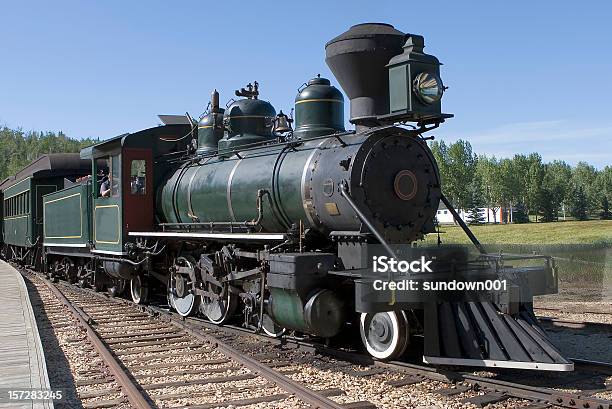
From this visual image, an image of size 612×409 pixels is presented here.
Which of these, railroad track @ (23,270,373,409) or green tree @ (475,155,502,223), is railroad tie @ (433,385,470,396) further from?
green tree @ (475,155,502,223)

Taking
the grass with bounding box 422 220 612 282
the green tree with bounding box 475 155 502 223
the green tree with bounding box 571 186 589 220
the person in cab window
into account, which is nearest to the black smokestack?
the grass with bounding box 422 220 612 282

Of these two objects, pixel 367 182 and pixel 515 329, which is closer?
pixel 515 329

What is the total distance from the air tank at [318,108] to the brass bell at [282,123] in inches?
37.2

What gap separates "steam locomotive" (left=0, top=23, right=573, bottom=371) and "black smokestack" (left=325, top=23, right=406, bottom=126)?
0.7 inches

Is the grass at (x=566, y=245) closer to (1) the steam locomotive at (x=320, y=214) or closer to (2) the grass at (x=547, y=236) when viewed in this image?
(2) the grass at (x=547, y=236)

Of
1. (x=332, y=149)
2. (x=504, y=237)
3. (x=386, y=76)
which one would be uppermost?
(x=386, y=76)

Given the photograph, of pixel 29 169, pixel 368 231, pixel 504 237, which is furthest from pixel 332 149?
pixel 504 237

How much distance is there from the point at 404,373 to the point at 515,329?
1.30 meters

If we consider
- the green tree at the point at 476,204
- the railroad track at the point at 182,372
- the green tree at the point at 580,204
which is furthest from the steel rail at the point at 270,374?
the green tree at the point at 580,204

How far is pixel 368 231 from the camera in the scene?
6.88 meters

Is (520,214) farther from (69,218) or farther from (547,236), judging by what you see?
(69,218)

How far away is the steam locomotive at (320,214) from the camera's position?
6215 mm

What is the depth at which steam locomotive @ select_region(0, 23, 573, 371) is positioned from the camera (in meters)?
6.21

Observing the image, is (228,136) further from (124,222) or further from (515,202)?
(515,202)
